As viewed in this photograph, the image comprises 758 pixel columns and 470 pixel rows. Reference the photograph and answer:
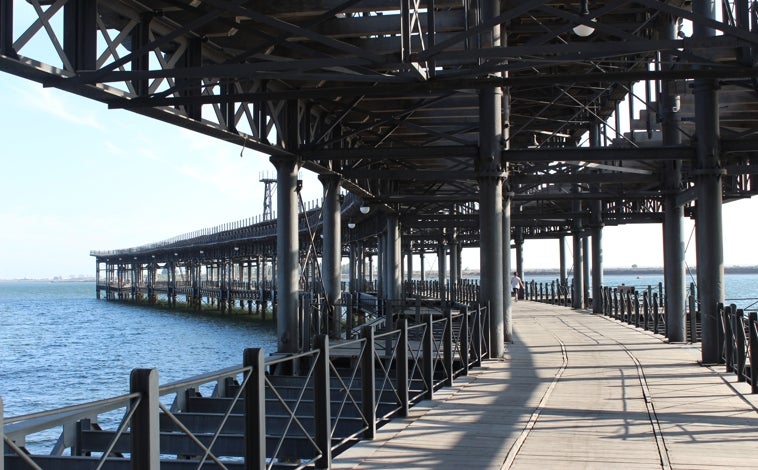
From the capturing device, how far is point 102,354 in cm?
4319

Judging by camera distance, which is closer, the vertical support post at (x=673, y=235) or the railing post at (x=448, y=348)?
the railing post at (x=448, y=348)

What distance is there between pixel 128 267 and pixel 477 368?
140854 mm

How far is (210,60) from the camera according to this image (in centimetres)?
1504

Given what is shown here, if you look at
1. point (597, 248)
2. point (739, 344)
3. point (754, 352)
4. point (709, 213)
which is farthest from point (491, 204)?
point (597, 248)

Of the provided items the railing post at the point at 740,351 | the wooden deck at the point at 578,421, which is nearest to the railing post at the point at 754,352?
the wooden deck at the point at 578,421

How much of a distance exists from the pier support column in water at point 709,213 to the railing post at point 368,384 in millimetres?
9119

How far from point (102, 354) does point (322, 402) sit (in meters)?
38.2

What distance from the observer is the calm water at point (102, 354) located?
29609 millimetres

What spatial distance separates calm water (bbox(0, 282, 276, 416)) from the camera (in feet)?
97.1

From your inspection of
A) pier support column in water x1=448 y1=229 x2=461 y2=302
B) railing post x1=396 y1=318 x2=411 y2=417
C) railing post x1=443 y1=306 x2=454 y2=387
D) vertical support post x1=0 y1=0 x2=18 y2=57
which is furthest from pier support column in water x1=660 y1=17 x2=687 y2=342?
pier support column in water x1=448 y1=229 x2=461 y2=302

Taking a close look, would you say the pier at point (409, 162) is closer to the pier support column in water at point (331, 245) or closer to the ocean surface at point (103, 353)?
the pier support column in water at point (331, 245)

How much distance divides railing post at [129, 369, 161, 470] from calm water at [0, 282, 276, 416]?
21.6 metres

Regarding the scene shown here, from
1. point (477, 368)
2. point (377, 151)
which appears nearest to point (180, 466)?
point (477, 368)

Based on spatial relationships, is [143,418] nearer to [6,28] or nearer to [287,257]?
[6,28]
